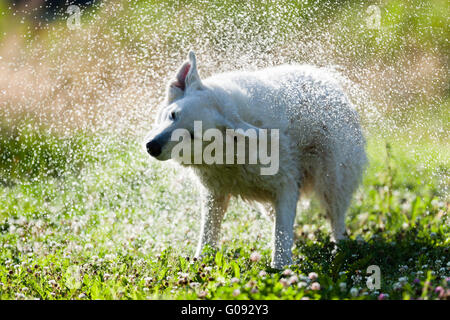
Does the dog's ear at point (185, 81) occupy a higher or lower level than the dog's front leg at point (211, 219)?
higher

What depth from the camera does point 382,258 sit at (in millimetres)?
4820

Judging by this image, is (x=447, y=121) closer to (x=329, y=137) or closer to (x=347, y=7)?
(x=347, y=7)

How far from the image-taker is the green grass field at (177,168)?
4.14 metres

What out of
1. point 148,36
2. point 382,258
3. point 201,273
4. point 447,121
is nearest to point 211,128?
point 201,273

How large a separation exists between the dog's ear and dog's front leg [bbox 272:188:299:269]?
3.54 ft

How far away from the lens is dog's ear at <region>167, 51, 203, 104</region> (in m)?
3.97

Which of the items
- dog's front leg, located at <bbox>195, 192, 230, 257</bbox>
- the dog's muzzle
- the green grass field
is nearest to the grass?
the green grass field

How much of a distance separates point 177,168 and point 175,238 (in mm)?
980

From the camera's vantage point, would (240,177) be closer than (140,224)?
Yes

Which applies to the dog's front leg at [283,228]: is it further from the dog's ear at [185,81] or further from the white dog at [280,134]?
the dog's ear at [185,81]

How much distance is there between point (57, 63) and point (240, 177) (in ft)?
16.4

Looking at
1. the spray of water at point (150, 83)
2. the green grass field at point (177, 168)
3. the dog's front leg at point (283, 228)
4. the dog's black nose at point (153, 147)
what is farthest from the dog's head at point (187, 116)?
the spray of water at point (150, 83)

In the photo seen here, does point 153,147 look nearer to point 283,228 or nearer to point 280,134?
point 280,134

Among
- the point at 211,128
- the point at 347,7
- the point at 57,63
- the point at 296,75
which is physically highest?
the point at 347,7
